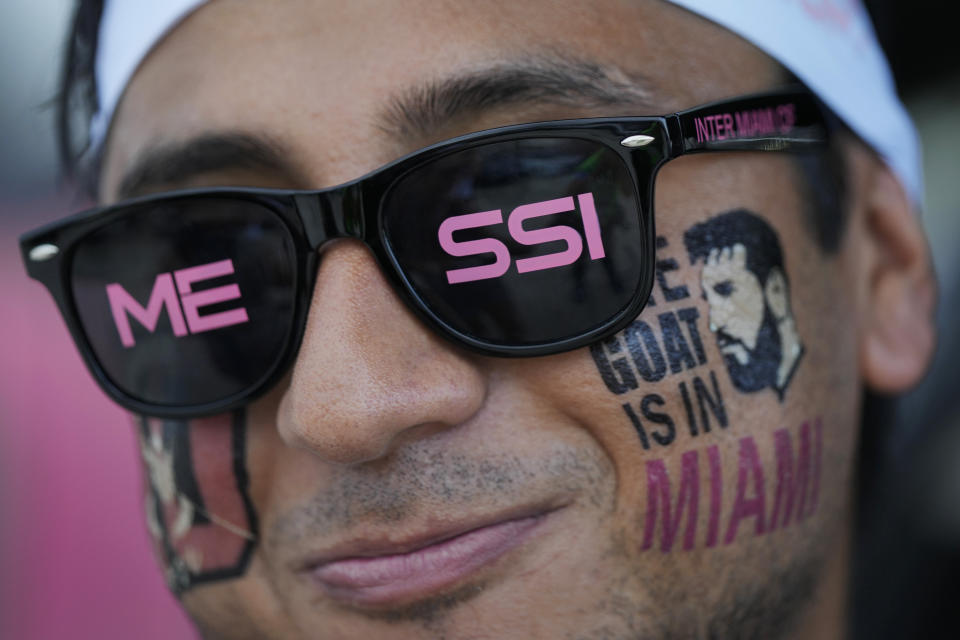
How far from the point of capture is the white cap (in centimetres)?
156

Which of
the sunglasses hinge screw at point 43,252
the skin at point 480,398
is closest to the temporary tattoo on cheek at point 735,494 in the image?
the skin at point 480,398

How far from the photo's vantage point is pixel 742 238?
A: 141cm

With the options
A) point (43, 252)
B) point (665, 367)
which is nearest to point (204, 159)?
point (43, 252)

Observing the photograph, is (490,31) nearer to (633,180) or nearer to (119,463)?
(633,180)

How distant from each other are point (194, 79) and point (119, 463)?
2443 millimetres

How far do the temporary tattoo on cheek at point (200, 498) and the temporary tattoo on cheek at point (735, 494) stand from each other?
2.30 ft

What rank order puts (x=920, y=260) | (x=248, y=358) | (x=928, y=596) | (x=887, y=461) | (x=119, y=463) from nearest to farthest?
(x=248, y=358)
(x=920, y=260)
(x=887, y=461)
(x=928, y=596)
(x=119, y=463)

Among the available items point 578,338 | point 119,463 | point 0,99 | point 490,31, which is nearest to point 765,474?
point 578,338

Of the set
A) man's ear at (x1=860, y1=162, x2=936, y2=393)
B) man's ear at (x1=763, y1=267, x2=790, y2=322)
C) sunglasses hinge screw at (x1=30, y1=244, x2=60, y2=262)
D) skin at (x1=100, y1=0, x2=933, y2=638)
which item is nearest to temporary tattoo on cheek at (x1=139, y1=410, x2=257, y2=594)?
skin at (x1=100, y1=0, x2=933, y2=638)

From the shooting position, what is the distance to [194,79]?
5.05 ft

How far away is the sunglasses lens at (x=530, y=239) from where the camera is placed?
1.27 metres

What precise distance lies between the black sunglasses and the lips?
0.28 m

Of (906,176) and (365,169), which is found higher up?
(365,169)

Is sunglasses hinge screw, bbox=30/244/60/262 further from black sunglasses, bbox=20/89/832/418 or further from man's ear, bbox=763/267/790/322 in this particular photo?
man's ear, bbox=763/267/790/322
